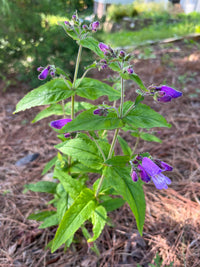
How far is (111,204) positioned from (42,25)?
4502mm

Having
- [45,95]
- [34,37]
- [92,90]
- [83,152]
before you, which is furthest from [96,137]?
[34,37]

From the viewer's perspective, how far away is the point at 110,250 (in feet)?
8.16

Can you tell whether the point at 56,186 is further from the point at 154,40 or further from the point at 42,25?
the point at 154,40

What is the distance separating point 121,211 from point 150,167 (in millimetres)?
1549

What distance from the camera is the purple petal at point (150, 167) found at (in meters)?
1.60

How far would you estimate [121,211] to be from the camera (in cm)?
294

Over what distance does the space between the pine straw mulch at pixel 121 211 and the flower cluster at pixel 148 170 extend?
1.17m

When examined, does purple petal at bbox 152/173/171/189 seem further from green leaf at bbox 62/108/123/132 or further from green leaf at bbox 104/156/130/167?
green leaf at bbox 62/108/123/132

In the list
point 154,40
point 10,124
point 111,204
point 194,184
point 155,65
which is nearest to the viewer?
point 111,204

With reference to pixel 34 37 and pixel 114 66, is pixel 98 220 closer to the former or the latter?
pixel 114 66

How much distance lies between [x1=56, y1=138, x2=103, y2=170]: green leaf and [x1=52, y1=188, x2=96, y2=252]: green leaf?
1.15 feet

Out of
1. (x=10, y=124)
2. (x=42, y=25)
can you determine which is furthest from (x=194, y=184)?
(x=42, y=25)

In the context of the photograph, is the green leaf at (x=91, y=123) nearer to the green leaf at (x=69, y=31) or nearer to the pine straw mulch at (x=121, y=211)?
the green leaf at (x=69, y=31)

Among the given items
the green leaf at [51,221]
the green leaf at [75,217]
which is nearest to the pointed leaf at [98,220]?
the green leaf at [75,217]
